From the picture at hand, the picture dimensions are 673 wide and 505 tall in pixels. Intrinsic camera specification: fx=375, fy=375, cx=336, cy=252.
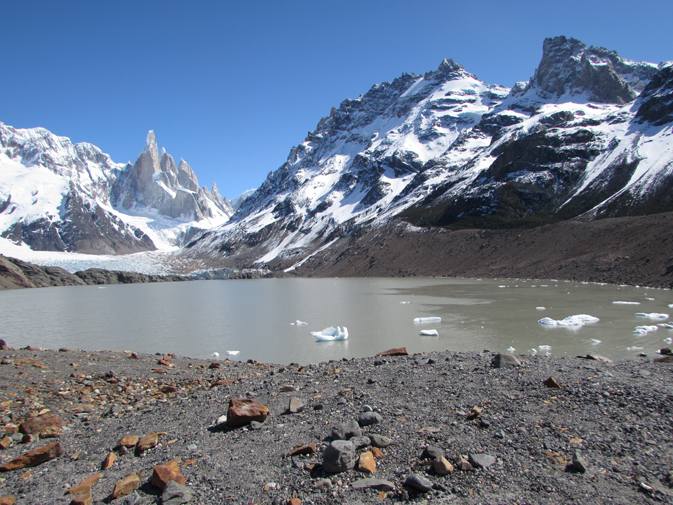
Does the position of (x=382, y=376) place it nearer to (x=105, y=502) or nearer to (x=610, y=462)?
(x=610, y=462)

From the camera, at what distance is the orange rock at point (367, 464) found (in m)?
5.16

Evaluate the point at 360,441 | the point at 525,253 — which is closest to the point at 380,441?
the point at 360,441

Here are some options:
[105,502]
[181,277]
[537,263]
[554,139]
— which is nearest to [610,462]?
[105,502]

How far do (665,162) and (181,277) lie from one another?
466 feet

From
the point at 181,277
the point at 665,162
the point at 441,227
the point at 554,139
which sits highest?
the point at 554,139

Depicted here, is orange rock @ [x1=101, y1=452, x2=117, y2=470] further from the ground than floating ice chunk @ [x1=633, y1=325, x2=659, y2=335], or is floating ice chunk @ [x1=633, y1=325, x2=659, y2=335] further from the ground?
orange rock @ [x1=101, y1=452, x2=117, y2=470]

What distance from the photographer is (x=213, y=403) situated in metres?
8.63

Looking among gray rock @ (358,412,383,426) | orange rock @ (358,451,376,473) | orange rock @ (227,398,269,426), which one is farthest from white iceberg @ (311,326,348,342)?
orange rock @ (358,451,376,473)

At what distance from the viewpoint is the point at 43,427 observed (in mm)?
7371

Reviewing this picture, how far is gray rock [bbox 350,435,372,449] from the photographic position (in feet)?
19.0

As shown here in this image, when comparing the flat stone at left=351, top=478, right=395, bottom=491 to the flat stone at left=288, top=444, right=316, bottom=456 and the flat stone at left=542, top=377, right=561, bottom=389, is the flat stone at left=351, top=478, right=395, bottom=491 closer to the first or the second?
the flat stone at left=288, top=444, right=316, bottom=456

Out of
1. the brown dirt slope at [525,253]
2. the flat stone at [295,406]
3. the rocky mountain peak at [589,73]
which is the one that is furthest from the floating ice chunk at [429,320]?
the rocky mountain peak at [589,73]

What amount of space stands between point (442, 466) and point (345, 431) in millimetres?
1638

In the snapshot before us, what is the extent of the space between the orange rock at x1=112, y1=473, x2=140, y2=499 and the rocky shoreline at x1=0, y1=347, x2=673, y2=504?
0.02m
